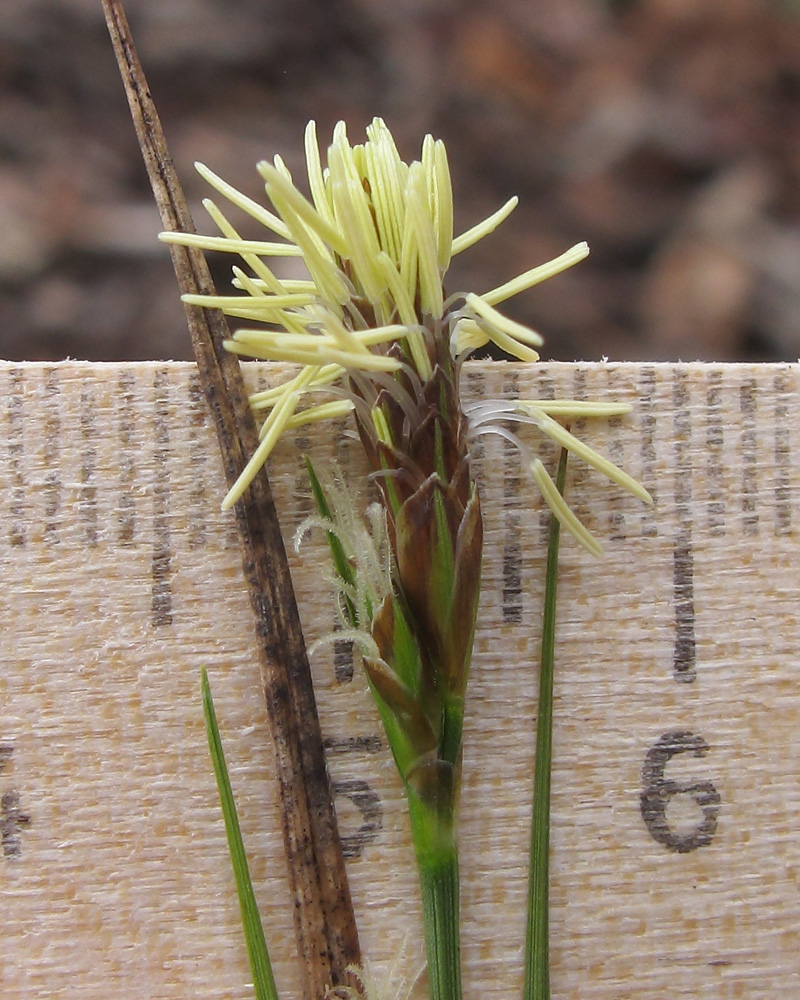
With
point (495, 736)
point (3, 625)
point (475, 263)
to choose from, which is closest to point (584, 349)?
point (475, 263)

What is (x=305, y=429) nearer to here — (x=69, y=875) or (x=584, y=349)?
(x=69, y=875)

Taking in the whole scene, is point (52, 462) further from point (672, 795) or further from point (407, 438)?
point (672, 795)

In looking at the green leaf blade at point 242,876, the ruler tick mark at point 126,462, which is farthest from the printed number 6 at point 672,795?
the ruler tick mark at point 126,462

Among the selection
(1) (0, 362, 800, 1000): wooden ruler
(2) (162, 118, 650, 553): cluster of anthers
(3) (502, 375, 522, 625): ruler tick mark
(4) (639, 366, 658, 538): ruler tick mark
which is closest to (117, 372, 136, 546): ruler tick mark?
(1) (0, 362, 800, 1000): wooden ruler

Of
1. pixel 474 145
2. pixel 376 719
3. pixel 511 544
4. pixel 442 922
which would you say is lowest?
pixel 442 922

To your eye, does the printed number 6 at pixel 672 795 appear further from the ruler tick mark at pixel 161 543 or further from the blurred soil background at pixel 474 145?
the blurred soil background at pixel 474 145

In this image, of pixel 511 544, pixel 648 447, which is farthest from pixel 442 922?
pixel 648 447

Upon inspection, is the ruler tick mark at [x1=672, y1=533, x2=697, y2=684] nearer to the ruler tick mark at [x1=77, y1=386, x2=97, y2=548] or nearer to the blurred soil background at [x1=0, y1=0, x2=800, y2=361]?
the ruler tick mark at [x1=77, y1=386, x2=97, y2=548]
